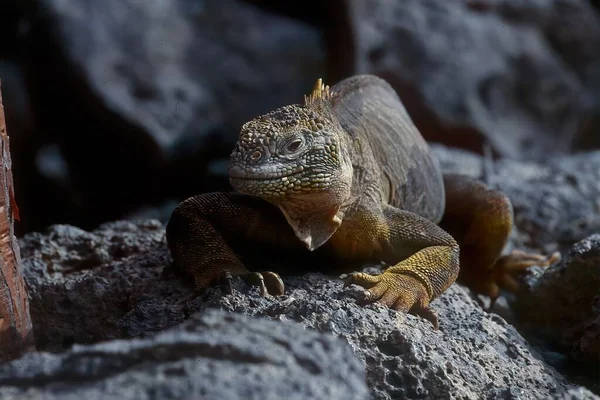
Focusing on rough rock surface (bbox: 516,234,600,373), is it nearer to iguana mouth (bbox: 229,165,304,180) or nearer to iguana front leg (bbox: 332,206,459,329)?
iguana front leg (bbox: 332,206,459,329)

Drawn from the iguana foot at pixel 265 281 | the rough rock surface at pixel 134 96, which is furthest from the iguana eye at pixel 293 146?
the rough rock surface at pixel 134 96

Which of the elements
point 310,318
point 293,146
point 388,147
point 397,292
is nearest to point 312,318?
point 310,318

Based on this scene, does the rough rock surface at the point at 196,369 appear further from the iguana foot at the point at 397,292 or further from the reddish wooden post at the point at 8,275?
the iguana foot at the point at 397,292

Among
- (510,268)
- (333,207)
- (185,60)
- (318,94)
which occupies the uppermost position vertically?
(318,94)

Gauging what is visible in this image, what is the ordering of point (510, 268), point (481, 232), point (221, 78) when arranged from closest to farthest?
1. point (481, 232)
2. point (510, 268)
3. point (221, 78)

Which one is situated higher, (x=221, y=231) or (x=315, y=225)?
(x=315, y=225)

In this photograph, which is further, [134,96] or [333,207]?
[134,96]

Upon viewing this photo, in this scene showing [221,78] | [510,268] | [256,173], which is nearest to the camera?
[256,173]

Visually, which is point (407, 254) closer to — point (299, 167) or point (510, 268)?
point (299, 167)
